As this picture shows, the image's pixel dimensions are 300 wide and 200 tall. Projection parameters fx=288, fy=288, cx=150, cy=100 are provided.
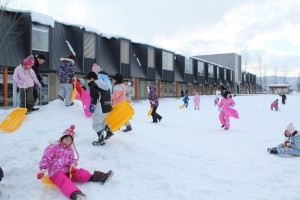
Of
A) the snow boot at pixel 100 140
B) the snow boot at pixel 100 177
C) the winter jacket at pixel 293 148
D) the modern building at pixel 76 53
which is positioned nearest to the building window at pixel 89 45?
the modern building at pixel 76 53

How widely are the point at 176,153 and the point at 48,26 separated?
16.6 metres

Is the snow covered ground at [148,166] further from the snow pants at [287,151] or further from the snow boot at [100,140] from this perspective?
the snow pants at [287,151]

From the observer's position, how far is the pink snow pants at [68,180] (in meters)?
4.07

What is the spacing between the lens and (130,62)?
28.1 meters

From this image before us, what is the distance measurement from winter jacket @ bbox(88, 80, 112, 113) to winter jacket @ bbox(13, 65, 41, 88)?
3.07 meters

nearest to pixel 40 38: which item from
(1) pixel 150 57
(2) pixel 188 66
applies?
(1) pixel 150 57

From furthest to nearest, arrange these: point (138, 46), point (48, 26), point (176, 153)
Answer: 1. point (138, 46)
2. point (48, 26)
3. point (176, 153)

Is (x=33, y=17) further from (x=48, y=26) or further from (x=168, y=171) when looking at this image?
(x=168, y=171)

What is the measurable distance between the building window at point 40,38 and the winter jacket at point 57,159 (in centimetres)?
1670

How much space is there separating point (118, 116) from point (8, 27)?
15.1m

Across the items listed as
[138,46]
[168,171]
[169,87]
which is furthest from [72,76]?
[169,87]

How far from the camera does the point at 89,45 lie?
23750 mm

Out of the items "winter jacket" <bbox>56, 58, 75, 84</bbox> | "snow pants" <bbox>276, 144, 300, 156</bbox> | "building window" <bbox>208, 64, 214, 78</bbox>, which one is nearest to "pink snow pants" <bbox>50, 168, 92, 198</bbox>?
"winter jacket" <bbox>56, 58, 75, 84</bbox>

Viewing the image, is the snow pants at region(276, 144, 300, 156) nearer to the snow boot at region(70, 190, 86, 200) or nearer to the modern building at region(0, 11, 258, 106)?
the snow boot at region(70, 190, 86, 200)
